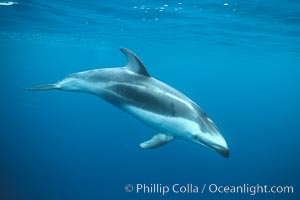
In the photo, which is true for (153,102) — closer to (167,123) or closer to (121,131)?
(167,123)

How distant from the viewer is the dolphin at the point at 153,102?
18.1ft

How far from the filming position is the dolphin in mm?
5520

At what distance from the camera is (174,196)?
1956 centimetres

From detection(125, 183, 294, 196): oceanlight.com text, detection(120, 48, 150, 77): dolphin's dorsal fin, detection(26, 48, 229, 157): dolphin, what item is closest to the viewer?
Result: detection(26, 48, 229, 157): dolphin

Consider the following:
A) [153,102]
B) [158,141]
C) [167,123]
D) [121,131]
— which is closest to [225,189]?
[158,141]

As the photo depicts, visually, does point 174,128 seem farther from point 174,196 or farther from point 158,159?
point 158,159

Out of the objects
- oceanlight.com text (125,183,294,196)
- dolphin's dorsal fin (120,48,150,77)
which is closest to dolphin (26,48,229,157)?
dolphin's dorsal fin (120,48,150,77)

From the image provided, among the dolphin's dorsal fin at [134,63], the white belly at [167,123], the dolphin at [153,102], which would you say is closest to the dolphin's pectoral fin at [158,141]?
the dolphin at [153,102]

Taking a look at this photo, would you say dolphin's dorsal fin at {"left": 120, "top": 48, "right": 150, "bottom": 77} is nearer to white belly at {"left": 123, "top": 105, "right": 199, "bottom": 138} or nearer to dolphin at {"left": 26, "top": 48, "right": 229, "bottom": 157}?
dolphin at {"left": 26, "top": 48, "right": 229, "bottom": 157}

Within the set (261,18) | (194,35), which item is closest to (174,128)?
(261,18)

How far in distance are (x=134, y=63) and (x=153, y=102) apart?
2.82 ft

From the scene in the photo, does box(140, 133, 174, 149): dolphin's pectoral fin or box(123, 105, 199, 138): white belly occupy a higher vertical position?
box(123, 105, 199, 138): white belly

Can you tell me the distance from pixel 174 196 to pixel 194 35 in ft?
34.8

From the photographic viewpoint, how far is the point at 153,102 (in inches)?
229
